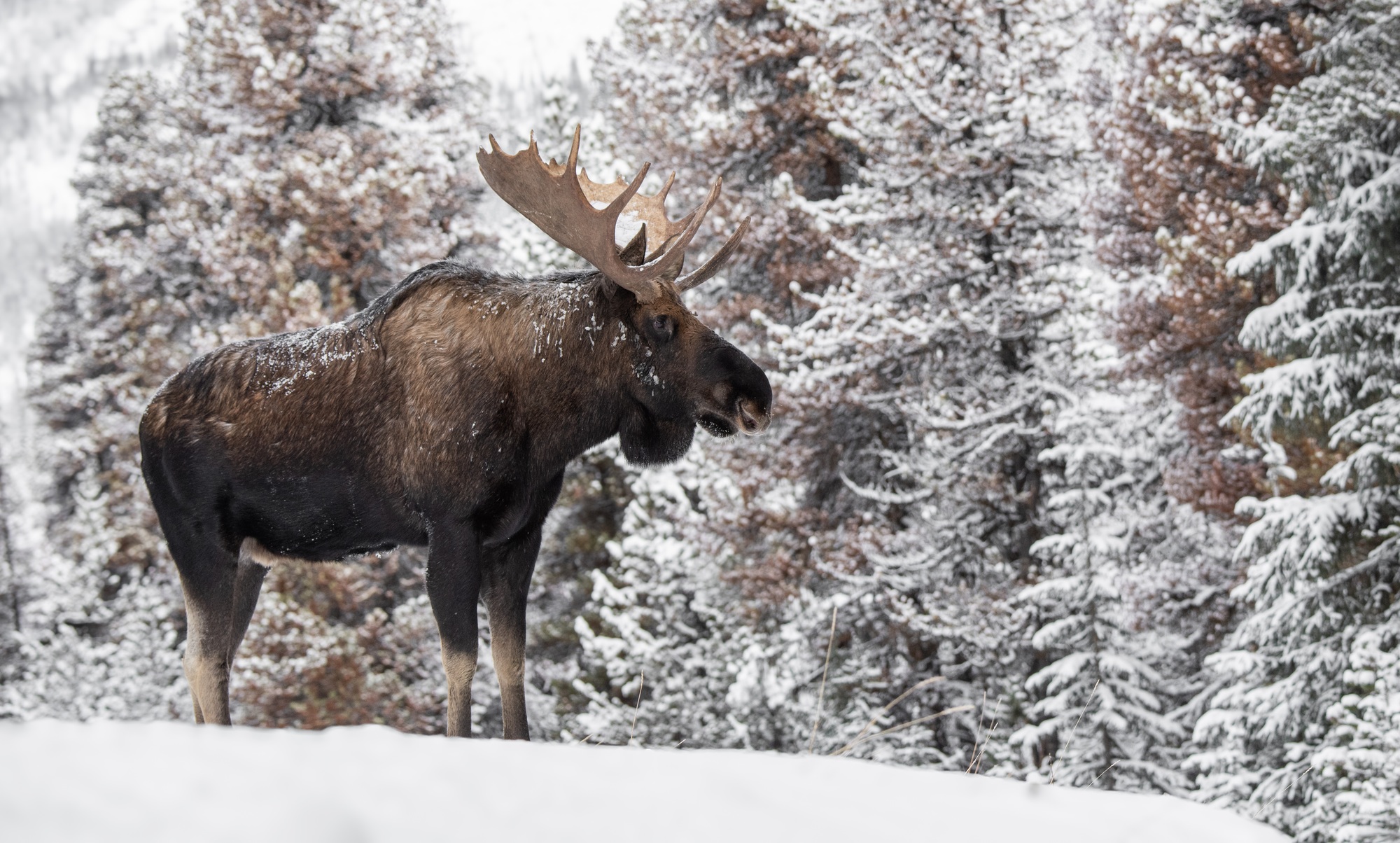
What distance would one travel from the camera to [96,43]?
160ft

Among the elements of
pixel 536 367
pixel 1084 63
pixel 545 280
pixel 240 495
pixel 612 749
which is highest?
pixel 1084 63

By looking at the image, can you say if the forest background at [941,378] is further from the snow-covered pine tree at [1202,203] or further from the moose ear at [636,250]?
the moose ear at [636,250]

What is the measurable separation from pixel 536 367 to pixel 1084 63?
2256 centimetres

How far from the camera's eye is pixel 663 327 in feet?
13.8

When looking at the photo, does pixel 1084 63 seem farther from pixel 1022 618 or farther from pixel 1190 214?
pixel 1022 618

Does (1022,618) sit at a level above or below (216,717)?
above

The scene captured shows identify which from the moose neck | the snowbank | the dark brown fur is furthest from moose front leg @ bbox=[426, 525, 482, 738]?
the snowbank

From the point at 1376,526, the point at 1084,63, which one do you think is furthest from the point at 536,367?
the point at 1084,63

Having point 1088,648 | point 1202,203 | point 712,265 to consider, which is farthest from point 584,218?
point 1202,203

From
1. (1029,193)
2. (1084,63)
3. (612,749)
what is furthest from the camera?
(1084,63)

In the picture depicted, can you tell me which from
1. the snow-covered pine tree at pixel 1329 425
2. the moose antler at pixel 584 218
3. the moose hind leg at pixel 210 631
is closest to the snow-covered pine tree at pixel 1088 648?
the snow-covered pine tree at pixel 1329 425

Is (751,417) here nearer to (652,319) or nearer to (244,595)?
(652,319)

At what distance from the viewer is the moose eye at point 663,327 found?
4195 millimetres

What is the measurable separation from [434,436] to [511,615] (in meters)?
0.70
